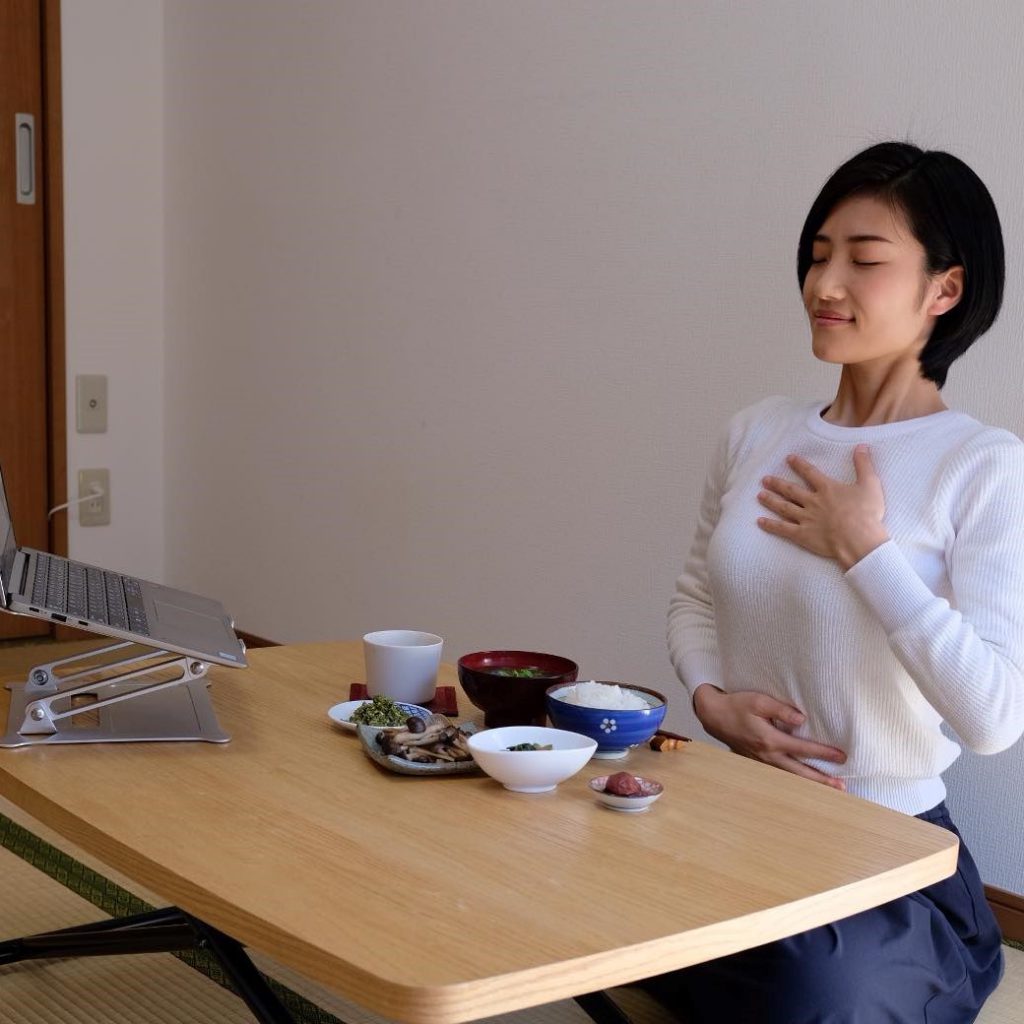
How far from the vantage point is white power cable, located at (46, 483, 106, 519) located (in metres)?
4.22

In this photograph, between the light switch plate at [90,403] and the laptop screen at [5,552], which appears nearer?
the laptop screen at [5,552]

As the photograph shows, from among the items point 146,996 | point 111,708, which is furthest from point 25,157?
point 111,708

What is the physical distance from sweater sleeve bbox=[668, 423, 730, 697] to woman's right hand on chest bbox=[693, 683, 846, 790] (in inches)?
3.8

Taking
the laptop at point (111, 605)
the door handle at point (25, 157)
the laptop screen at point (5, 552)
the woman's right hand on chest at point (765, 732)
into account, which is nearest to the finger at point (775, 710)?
the woman's right hand on chest at point (765, 732)

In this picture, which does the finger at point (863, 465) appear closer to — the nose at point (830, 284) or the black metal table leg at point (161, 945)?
the nose at point (830, 284)

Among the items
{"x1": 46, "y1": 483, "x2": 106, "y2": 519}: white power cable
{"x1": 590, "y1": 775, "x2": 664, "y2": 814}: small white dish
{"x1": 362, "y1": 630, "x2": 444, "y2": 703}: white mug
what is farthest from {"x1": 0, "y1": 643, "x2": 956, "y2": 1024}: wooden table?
{"x1": 46, "y1": 483, "x2": 106, "y2": 519}: white power cable

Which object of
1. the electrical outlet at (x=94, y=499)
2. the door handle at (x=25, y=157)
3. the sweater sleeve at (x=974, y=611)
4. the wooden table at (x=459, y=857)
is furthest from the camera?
the electrical outlet at (x=94, y=499)

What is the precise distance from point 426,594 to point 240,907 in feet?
8.32

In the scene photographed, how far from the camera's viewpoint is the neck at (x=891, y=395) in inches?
72.4

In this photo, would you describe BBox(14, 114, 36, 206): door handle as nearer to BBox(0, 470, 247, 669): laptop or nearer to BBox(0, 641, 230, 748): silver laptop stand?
BBox(0, 470, 247, 669): laptop

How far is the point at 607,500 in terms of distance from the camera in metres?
3.01

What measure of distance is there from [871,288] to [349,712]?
85cm

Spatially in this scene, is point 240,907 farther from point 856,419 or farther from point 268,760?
point 856,419

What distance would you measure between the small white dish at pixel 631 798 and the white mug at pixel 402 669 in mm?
364
